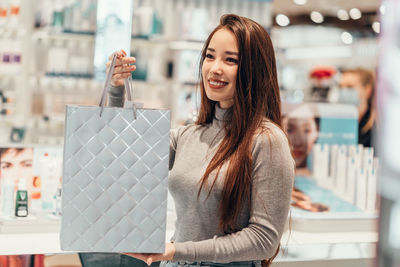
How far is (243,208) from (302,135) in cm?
178

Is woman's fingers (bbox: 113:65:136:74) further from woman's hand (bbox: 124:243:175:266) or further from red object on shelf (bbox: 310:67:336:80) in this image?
red object on shelf (bbox: 310:67:336:80)

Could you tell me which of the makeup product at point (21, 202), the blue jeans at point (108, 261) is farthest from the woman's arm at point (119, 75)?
the makeup product at point (21, 202)

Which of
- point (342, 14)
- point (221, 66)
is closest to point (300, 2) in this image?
point (342, 14)

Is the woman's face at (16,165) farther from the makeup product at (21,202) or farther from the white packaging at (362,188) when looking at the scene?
the white packaging at (362,188)

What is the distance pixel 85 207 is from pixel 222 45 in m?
0.59

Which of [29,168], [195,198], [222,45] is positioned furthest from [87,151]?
[29,168]

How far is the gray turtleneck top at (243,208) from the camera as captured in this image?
1.39 meters

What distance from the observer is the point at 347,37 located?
804cm

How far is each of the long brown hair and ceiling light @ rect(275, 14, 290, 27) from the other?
6.79 meters

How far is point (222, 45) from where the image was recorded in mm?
1483

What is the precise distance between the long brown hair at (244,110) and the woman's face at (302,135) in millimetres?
1642

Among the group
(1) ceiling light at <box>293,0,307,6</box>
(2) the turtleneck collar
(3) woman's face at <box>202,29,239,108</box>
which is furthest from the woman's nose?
(1) ceiling light at <box>293,0,307,6</box>

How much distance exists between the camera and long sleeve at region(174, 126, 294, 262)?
139 cm

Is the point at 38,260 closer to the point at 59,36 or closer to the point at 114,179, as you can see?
the point at 114,179
